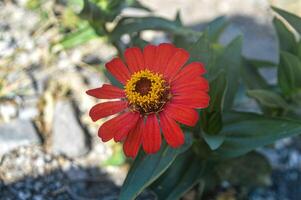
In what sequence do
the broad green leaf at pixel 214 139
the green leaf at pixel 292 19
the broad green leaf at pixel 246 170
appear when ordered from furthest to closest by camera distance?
the broad green leaf at pixel 246 170
the green leaf at pixel 292 19
the broad green leaf at pixel 214 139

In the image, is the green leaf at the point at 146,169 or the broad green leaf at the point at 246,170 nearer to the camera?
the green leaf at the point at 146,169

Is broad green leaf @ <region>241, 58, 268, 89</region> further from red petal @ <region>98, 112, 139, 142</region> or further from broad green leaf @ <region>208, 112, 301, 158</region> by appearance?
red petal @ <region>98, 112, 139, 142</region>

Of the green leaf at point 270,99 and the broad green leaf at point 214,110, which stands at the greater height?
the broad green leaf at point 214,110

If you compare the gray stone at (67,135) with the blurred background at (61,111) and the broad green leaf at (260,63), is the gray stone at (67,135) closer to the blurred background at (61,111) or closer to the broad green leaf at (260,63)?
the blurred background at (61,111)

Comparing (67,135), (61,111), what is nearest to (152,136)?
(67,135)

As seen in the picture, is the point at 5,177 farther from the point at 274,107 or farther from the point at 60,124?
the point at 274,107

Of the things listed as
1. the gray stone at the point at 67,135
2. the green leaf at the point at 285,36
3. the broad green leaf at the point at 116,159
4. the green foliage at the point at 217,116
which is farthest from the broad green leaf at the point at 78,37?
the green leaf at the point at 285,36

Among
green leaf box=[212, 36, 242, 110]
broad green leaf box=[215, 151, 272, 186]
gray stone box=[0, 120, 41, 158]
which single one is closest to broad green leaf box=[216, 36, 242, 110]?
green leaf box=[212, 36, 242, 110]

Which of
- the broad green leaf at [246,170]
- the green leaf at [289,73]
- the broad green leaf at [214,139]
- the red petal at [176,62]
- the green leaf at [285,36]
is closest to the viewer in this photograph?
the red petal at [176,62]

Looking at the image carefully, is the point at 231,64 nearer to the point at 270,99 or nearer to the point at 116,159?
the point at 270,99

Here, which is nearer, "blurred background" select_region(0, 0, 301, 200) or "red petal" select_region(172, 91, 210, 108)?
"red petal" select_region(172, 91, 210, 108)
